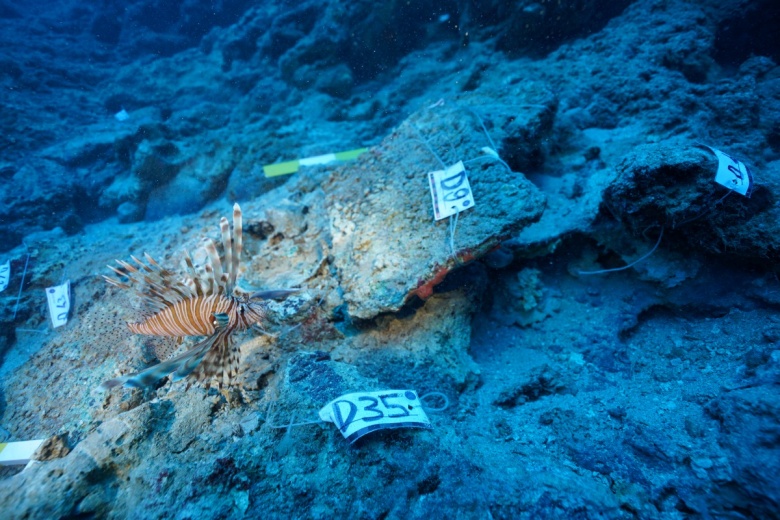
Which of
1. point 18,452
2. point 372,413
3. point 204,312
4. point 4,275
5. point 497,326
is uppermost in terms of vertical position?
point 4,275

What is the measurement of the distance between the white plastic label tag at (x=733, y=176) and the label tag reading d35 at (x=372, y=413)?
193 cm

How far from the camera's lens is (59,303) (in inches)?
123

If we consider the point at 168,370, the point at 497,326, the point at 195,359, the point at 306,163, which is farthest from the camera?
the point at 306,163

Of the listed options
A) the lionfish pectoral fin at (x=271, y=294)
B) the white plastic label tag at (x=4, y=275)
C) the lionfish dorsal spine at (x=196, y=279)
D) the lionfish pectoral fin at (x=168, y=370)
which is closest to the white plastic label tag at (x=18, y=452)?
the lionfish pectoral fin at (x=168, y=370)

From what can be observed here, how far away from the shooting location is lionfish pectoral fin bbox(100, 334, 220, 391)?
54.5 inches

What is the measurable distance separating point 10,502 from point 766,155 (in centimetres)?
479

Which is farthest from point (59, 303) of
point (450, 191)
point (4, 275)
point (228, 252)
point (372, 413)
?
point (450, 191)

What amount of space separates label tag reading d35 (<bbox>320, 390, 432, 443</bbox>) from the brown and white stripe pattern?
0.79m

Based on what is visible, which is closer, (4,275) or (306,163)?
(4,275)

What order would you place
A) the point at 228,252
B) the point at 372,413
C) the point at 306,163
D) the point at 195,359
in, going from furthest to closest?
the point at 306,163 → the point at 228,252 → the point at 195,359 → the point at 372,413

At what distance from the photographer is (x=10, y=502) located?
4.11 ft

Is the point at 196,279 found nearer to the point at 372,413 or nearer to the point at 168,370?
the point at 168,370

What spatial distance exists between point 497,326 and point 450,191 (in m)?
1.09

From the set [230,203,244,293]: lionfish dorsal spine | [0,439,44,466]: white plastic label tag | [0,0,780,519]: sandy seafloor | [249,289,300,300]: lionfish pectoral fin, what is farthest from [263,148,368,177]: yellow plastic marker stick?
[0,439,44,466]: white plastic label tag
